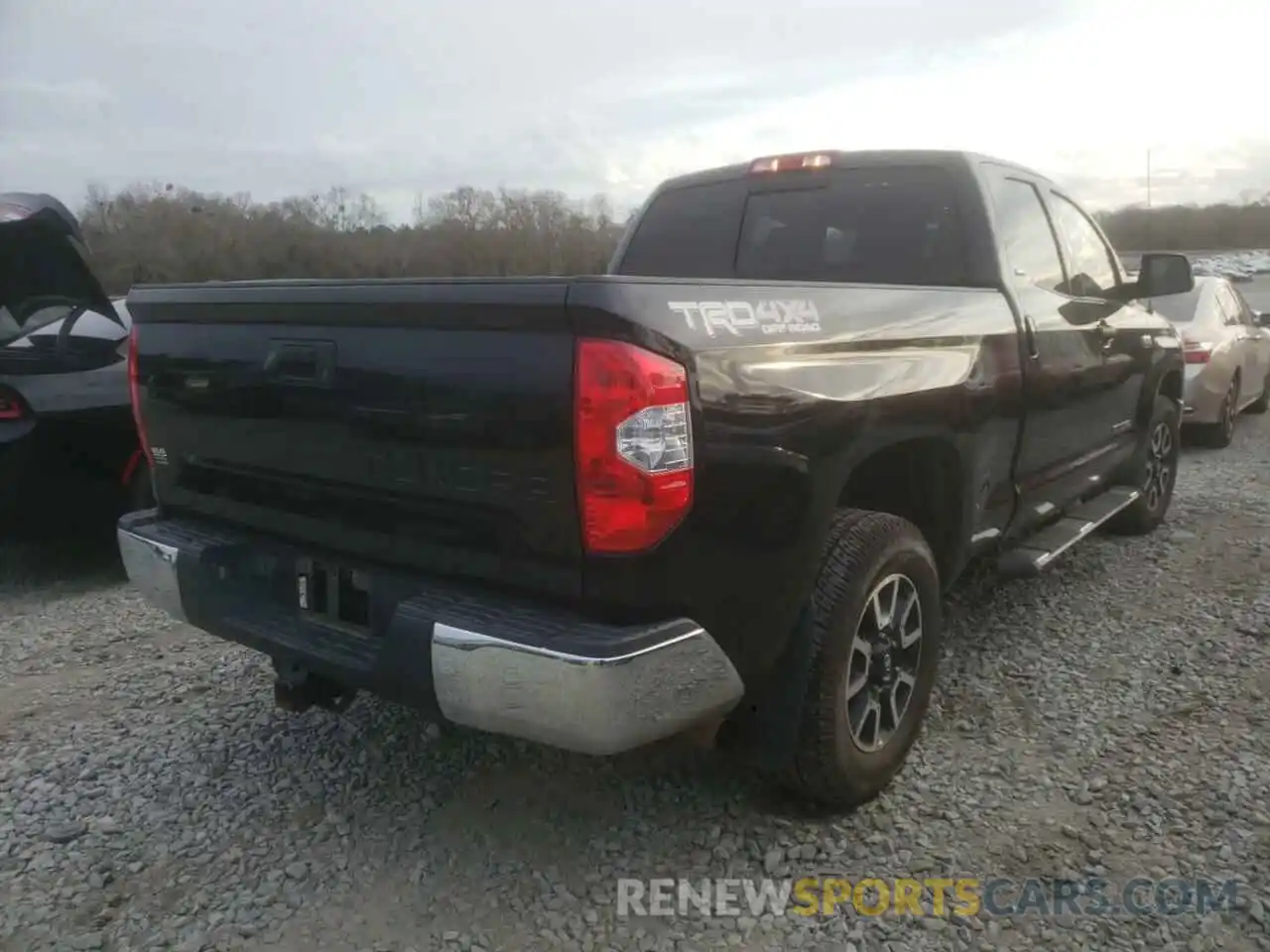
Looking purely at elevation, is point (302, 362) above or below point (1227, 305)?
above

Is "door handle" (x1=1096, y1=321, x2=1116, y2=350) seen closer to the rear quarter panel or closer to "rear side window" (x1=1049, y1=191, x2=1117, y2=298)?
"rear side window" (x1=1049, y1=191, x2=1117, y2=298)

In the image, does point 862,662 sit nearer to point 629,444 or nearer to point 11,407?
point 629,444

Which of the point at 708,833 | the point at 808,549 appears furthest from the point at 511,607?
the point at 708,833

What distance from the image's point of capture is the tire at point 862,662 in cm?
269

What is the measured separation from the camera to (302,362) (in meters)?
2.63

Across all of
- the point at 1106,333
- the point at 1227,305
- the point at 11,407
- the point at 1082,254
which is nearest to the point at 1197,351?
the point at 1227,305

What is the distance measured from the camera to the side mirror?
4.96 metres

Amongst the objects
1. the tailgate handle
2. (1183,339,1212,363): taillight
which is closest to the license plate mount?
the tailgate handle

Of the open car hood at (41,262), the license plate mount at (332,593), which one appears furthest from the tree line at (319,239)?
the license plate mount at (332,593)

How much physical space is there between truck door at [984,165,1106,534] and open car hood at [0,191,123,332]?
4.06 meters

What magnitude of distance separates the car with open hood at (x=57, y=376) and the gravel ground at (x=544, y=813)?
1016 mm

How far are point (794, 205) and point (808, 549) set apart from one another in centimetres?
209

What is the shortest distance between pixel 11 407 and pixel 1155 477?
19.3 feet

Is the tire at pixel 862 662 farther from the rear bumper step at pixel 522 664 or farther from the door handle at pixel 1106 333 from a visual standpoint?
the door handle at pixel 1106 333
